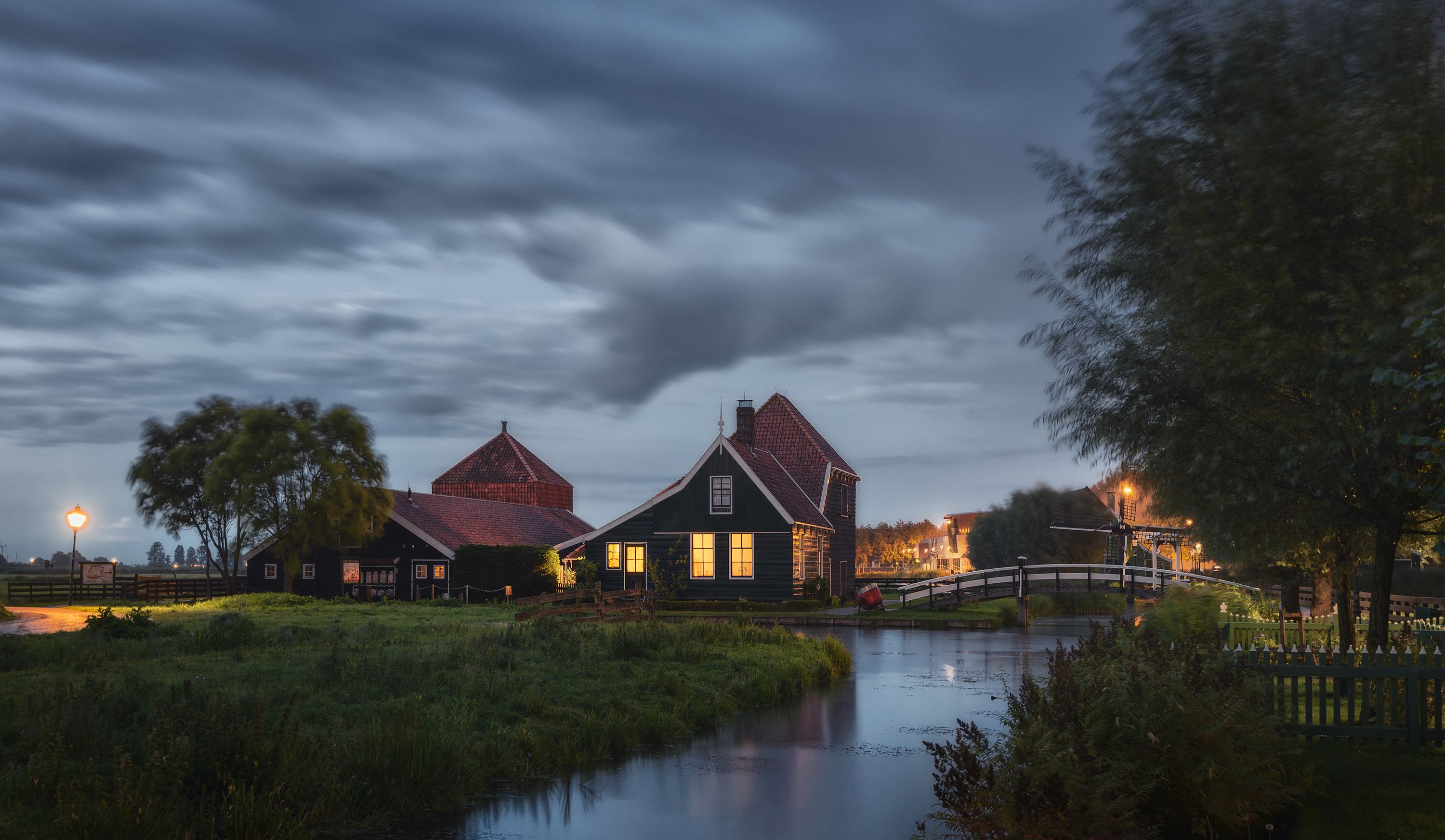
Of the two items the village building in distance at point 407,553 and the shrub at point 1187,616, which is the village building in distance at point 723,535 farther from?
the shrub at point 1187,616

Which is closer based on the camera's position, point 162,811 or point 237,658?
point 162,811

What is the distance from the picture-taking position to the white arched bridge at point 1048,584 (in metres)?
43.4

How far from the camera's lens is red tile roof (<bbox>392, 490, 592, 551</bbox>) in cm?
5275

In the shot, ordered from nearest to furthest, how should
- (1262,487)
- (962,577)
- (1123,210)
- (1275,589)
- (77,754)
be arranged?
(77,754), (1262,487), (1123,210), (1275,589), (962,577)

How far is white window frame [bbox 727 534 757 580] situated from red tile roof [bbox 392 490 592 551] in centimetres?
1171

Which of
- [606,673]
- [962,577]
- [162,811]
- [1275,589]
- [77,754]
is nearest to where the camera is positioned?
[162,811]

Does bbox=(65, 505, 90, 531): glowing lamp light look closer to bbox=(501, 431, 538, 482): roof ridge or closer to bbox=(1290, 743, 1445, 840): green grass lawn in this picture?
bbox=(501, 431, 538, 482): roof ridge

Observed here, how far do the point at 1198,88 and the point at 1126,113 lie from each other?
0.91 meters

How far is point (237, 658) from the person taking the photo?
1870 cm

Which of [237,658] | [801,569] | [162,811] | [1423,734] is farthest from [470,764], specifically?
[801,569]

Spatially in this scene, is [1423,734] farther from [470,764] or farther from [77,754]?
[77,754]

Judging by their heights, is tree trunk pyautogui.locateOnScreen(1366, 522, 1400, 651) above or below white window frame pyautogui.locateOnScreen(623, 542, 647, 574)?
above

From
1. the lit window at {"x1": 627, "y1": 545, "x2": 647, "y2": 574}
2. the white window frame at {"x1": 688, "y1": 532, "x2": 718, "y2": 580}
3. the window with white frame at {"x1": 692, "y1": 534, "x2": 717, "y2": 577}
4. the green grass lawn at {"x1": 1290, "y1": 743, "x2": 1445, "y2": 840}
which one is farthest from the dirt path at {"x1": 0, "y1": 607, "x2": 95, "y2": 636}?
the window with white frame at {"x1": 692, "y1": 534, "x2": 717, "y2": 577}

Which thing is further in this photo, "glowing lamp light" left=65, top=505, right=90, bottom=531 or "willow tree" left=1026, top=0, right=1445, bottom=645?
"glowing lamp light" left=65, top=505, right=90, bottom=531
